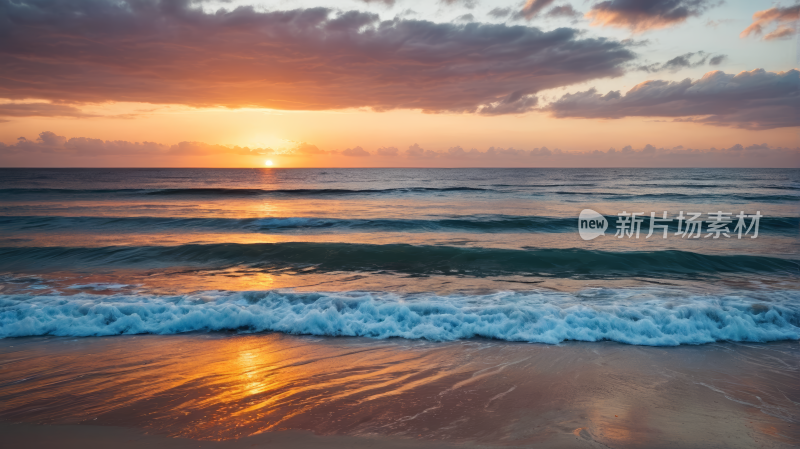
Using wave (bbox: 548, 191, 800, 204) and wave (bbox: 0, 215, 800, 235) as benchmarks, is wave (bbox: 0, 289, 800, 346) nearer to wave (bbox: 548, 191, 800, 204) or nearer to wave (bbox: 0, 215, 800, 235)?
wave (bbox: 0, 215, 800, 235)

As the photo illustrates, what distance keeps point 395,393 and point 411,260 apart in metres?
7.95

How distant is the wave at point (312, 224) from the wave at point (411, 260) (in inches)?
181

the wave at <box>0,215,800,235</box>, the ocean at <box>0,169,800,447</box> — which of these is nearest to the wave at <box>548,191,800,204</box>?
the wave at <box>0,215,800,235</box>

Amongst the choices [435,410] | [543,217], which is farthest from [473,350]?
[543,217]

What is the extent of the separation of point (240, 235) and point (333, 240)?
171 inches

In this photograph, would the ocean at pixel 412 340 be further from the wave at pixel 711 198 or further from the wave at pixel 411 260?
the wave at pixel 711 198

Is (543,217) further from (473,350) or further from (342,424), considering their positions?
(342,424)

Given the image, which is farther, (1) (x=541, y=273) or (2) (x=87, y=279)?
(1) (x=541, y=273)

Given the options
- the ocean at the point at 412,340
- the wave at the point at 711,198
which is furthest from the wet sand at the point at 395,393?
the wave at the point at 711,198

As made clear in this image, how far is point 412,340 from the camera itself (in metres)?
6.67

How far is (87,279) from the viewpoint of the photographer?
10.3 metres

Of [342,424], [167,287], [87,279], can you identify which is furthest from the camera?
[87,279]

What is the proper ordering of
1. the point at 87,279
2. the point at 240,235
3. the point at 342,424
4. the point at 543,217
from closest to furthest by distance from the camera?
the point at 342,424
the point at 87,279
the point at 240,235
the point at 543,217

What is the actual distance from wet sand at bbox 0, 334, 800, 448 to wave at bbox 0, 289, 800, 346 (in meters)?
0.30
